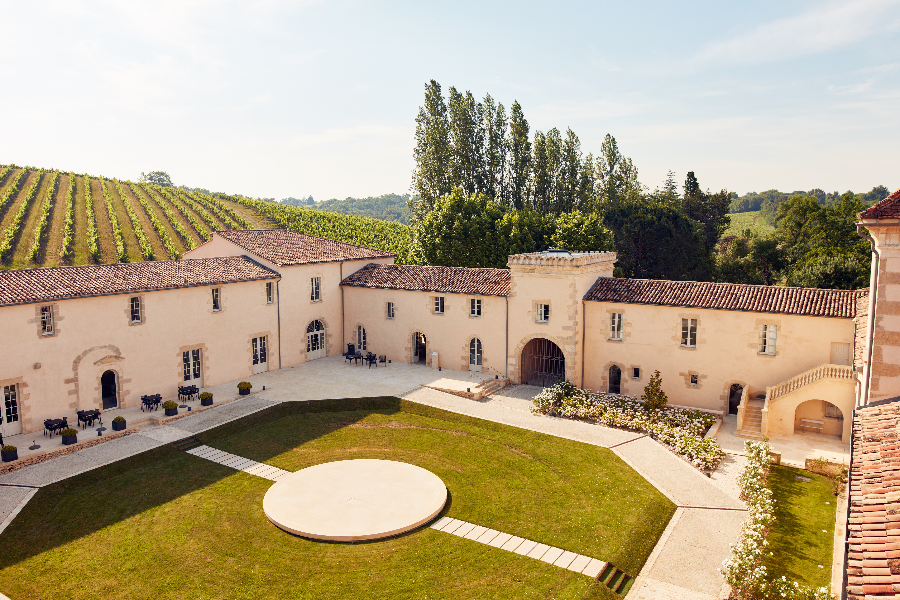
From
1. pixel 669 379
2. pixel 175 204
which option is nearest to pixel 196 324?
pixel 669 379

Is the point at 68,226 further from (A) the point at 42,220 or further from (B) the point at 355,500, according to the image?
(B) the point at 355,500

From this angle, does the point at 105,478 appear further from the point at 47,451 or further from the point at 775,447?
the point at 775,447

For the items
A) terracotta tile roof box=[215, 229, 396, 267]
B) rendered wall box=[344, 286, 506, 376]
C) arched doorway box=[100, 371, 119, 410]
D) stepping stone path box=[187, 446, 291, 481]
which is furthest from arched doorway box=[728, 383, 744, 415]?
arched doorway box=[100, 371, 119, 410]

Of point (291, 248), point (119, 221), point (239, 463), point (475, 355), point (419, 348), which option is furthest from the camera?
point (119, 221)

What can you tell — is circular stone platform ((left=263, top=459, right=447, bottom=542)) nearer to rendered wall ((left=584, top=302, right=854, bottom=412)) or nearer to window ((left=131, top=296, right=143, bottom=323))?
window ((left=131, top=296, right=143, bottom=323))

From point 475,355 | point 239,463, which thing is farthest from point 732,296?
point 239,463
